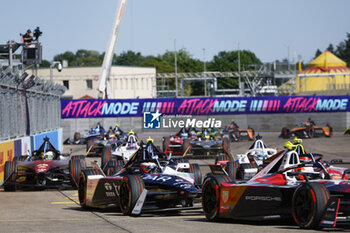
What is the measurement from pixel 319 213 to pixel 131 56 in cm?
16107

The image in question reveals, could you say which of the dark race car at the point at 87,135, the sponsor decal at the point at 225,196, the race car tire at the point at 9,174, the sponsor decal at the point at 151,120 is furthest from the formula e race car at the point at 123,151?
the sponsor decal at the point at 151,120

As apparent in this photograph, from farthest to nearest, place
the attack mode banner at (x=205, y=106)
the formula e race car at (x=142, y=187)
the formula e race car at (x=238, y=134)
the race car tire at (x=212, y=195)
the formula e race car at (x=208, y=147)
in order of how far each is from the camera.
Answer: the attack mode banner at (x=205, y=106) < the formula e race car at (x=238, y=134) < the formula e race car at (x=208, y=147) < the formula e race car at (x=142, y=187) < the race car tire at (x=212, y=195)

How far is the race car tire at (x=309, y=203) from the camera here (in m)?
8.81

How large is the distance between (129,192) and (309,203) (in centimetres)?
391

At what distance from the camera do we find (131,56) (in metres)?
169

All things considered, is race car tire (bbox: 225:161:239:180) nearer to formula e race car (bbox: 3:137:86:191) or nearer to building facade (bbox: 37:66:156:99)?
formula e race car (bbox: 3:137:86:191)

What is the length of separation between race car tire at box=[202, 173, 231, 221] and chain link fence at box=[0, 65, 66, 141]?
1105 cm

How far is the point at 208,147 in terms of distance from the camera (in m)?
29.2

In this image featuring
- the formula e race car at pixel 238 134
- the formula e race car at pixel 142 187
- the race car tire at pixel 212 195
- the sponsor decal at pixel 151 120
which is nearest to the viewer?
the race car tire at pixel 212 195

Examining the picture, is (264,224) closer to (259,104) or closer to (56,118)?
(56,118)

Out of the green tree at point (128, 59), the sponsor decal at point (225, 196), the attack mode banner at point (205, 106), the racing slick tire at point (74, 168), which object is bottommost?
the racing slick tire at point (74, 168)

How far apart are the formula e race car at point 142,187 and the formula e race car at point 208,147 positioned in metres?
14.4

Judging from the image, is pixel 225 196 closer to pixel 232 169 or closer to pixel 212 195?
pixel 212 195

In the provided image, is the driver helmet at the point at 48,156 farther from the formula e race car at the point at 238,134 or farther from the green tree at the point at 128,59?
the green tree at the point at 128,59
